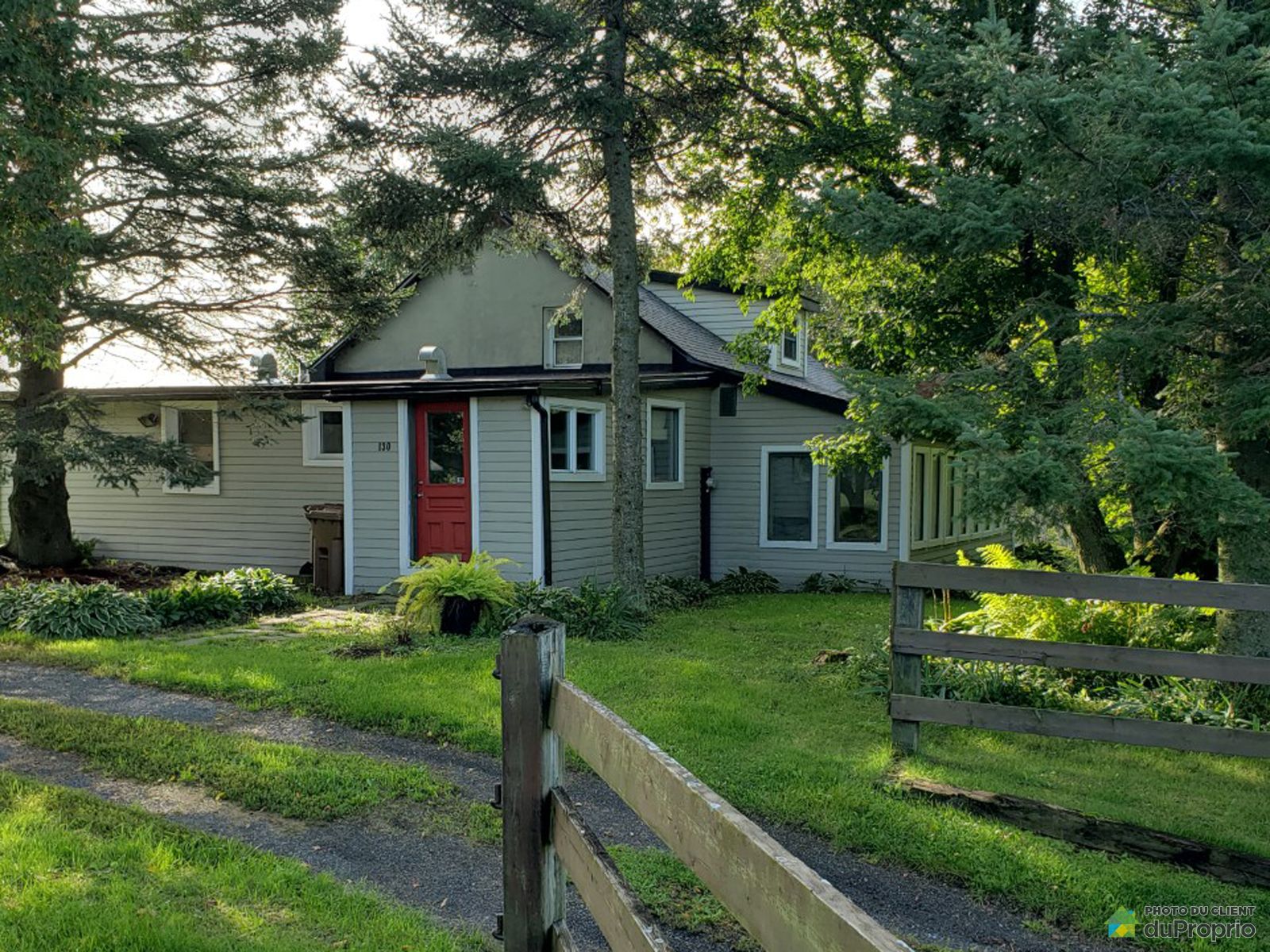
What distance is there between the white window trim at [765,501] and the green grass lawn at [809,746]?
17.0 feet

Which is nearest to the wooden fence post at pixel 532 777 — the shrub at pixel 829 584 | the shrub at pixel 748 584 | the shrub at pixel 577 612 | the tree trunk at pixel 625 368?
the shrub at pixel 577 612

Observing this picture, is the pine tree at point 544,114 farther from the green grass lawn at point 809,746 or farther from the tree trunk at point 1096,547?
the tree trunk at point 1096,547

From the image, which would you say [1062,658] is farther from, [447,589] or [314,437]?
[314,437]

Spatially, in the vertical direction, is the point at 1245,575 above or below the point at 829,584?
above

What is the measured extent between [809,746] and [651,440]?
8.92 metres

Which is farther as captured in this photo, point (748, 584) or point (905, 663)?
point (748, 584)

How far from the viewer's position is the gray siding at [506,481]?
1202 centimetres

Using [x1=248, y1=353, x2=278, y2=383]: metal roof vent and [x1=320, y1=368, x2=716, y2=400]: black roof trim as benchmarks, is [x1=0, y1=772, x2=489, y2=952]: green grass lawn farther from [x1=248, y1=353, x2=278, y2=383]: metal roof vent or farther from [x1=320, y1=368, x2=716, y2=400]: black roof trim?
[x1=248, y1=353, x2=278, y2=383]: metal roof vent

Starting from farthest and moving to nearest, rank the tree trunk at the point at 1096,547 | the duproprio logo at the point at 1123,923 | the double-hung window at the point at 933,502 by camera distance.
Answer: the double-hung window at the point at 933,502
the tree trunk at the point at 1096,547
the duproprio logo at the point at 1123,923

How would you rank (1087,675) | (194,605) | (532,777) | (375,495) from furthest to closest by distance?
(375,495) → (194,605) → (1087,675) → (532,777)

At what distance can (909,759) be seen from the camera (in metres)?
5.54

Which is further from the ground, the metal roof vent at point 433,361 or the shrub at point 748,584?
the metal roof vent at point 433,361

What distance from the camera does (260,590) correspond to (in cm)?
1145

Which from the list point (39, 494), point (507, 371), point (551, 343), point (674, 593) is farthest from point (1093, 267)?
point (39, 494)
